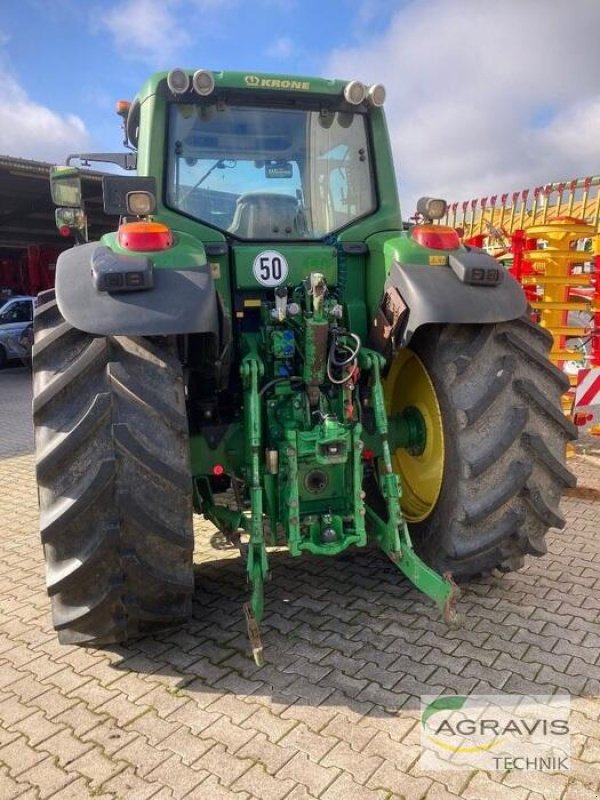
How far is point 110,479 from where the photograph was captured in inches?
96.1

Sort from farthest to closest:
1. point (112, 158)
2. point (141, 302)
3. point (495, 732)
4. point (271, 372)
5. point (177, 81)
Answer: point (112, 158) → point (271, 372) → point (177, 81) → point (141, 302) → point (495, 732)

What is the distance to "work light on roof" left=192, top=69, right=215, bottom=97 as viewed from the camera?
309 centimetres

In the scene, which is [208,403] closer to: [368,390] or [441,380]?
[368,390]

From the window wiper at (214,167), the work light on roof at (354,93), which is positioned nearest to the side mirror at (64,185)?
the window wiper at (214,167)

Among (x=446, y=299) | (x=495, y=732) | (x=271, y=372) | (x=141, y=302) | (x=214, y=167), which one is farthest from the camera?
(x=214, y=167)

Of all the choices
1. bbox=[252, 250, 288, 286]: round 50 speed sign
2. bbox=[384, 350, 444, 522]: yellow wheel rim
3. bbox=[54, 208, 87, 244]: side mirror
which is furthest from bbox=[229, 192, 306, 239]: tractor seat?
bbox=[384, 350, 444, 522]: yellow wheel rim

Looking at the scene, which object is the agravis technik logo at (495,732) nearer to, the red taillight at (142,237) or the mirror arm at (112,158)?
the red taillight at (142,237)

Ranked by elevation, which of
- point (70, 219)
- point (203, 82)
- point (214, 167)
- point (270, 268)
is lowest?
point (270, 268)

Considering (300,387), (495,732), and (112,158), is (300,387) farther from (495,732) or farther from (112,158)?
(112,158)

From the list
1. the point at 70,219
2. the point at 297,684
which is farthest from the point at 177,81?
the point at 297,684

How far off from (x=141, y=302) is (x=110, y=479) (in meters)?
0.69

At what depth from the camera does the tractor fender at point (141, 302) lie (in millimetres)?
2457

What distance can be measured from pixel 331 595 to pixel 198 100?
2.65m

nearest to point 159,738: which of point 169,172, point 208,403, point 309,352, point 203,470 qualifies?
point 203,470
